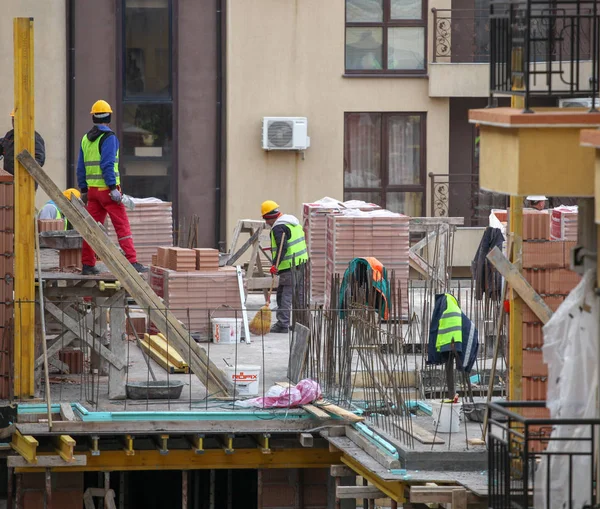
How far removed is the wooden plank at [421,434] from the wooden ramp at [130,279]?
9.39ft

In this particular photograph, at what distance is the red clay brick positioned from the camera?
1608 cm

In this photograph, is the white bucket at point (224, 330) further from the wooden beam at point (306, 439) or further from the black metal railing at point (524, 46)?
the black metal railing at point (524, 46)

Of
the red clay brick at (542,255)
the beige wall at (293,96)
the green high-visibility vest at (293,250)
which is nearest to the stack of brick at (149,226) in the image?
the green high-visibility vest at (293,250)

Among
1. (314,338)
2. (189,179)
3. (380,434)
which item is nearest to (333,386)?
(314,338)

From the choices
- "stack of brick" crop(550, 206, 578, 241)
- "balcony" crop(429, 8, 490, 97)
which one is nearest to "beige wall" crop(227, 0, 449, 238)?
"balcony" crop(429, 8, 490, 97)

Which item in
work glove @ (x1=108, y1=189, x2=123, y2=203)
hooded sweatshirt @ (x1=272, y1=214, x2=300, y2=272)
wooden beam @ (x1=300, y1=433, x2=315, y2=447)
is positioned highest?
work glove @ (x1=108, y1=189, x2=123, y2=203)

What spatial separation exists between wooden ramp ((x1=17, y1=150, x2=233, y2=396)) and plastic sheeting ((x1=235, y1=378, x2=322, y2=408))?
2.19 ft

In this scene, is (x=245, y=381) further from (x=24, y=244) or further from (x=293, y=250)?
(x=293, y=250)

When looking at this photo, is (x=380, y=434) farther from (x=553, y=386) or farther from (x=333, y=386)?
(x=553, y=386)

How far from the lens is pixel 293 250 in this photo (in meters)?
24.8

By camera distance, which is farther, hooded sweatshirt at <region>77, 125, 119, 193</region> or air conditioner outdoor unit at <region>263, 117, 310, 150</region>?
air conditioner outdoor unit at <region>263, 117, 310, 150</region>

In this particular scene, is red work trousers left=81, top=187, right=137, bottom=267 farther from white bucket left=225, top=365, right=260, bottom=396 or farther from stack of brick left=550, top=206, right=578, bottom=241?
stack of brick left=550, top=206, right=578, bottom=241

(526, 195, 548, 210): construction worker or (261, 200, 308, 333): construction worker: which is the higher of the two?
(526, 195, 548, 210): construction worker

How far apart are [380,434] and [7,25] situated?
1815 cm
